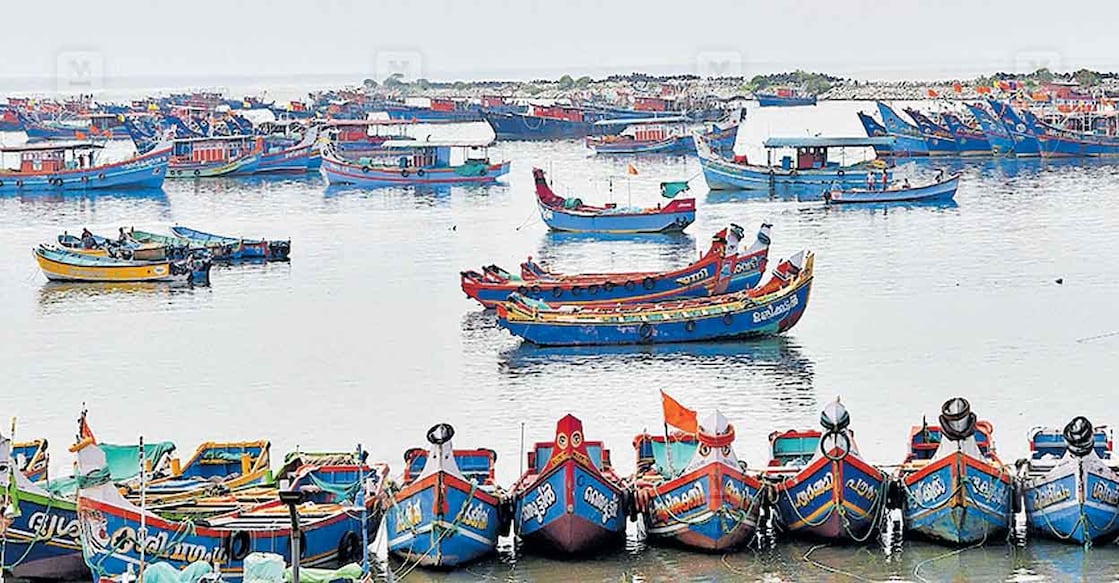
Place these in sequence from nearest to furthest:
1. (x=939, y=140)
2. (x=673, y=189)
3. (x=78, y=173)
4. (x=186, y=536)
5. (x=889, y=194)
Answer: (x=186, y=536) < (x=673, y=189) < (x=889, y=194) < (x=78, y=173) < (x=939, y=140)

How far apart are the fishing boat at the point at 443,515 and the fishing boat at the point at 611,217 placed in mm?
28372

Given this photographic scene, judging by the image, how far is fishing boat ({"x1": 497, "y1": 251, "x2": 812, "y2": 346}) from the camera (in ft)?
92.1

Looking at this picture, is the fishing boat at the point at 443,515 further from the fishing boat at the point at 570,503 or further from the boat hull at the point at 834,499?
the boat hull at the point at 834,499

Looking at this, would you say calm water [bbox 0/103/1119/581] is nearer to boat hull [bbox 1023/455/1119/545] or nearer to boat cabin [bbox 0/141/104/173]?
boat hull [bbox 1023/455/1119/545]

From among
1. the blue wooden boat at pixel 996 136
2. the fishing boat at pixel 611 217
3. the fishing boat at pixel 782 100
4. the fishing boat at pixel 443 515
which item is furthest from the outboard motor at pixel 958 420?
the fishing boat at pixel 782 100

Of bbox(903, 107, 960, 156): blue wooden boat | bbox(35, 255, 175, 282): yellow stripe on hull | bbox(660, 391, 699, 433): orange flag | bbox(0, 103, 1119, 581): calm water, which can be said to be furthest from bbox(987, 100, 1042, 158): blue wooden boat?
bbox(660, 391, 699, 433): orange flag

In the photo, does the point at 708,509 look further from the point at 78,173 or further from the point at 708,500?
the point at 78,173

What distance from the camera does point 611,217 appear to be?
45.4m

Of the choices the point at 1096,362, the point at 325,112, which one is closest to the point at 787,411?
the point at 1096,362

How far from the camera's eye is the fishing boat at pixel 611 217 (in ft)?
149

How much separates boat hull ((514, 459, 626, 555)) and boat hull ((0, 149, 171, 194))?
47.0 m

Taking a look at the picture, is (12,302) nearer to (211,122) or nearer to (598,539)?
(598,539)

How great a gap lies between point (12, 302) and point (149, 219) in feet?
53.5

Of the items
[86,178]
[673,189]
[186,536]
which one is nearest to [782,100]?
[86,178]
